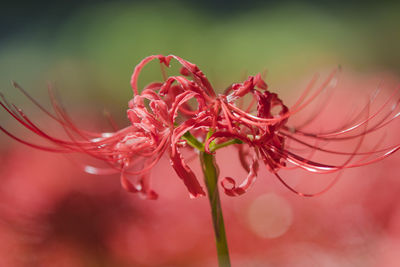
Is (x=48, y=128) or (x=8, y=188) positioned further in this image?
(x=48, y=128)

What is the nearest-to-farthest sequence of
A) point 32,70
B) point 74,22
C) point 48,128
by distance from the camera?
1. point 48,128
2. point 32,70
3. point 74,22

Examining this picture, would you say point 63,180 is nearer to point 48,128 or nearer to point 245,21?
point 48,128

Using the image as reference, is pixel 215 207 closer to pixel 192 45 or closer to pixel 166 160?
pixel 166 160

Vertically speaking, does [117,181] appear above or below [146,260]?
above

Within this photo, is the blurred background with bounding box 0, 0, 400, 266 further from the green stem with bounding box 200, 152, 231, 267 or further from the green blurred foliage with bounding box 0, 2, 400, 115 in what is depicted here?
the green stem with bounding box 200, 152, 231, 267

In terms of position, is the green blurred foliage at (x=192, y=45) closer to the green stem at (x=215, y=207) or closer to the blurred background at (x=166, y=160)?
the blurred background at (x=166, y=160)

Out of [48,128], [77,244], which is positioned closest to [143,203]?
[77,244]

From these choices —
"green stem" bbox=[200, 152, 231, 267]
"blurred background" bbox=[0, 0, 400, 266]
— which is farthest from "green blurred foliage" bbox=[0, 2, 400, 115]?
"green stem" bbox=[200, 152, 231, 267]

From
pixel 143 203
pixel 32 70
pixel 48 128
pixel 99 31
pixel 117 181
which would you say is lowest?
pixel 143 203
